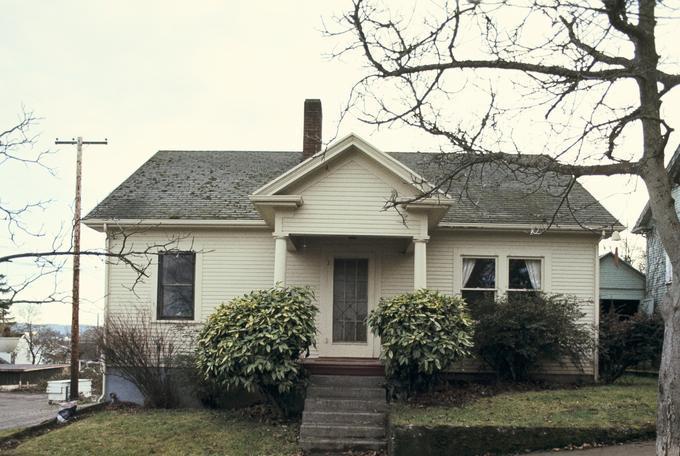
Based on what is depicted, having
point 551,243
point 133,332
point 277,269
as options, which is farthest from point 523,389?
point 133,332

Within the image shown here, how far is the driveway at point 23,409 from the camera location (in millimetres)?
14072

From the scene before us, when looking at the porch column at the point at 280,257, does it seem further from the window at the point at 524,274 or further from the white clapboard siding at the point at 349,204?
the window at the point at 524,274

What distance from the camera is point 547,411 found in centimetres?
1105

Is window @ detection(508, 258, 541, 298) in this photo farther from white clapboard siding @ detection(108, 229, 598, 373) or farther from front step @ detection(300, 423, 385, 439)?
front step @ detection(300, 423, 385, 439)

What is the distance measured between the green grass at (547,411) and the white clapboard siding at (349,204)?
357 centimetres

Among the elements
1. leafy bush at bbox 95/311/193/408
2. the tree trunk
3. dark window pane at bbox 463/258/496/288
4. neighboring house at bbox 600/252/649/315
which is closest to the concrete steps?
leafy bush at bbox 95/311/193/408

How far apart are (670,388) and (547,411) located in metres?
3.24

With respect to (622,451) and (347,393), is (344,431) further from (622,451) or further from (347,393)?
(622,451)

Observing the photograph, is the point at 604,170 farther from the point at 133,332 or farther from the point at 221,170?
the point at 221,170

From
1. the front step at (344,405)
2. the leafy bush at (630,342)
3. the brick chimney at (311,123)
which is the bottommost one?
the front step at (344,405)

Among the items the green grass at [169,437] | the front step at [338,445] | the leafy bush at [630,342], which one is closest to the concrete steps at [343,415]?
the front step at [338,445]

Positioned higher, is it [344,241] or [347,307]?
[344,241]

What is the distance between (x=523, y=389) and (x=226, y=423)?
19.3 ft

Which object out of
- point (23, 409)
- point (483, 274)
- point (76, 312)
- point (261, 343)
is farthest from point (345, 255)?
point (76, 312)
